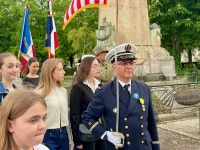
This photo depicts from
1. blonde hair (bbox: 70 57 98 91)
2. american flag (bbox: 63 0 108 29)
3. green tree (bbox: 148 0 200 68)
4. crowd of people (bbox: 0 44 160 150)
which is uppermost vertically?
green tree (bbox: 148 0 200 68)

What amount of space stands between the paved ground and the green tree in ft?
55.1

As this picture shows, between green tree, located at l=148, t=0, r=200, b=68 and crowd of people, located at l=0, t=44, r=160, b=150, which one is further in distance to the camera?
green tree, located at l=148, t=0, r=200, b=68

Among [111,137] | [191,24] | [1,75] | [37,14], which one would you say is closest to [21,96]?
[111,137]

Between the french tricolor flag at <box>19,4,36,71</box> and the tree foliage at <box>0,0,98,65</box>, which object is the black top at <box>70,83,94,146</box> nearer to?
the french tricolor flag at <box>19,4,36,71</box>

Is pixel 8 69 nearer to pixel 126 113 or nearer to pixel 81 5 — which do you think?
pixel 126 113

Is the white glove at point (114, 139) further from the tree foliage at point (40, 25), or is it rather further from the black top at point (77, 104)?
the tree foliage at point (40, 25)

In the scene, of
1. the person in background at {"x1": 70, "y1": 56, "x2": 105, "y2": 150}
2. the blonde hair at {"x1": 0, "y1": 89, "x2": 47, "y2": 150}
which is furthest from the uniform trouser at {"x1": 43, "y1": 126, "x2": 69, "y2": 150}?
the blonde hair at {"x1": 0, "y1": 89, "x2": 47, "y2": 150}

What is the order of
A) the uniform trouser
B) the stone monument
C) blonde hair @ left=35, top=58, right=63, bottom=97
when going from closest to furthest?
1. the uniform trouser
2. blonde hair @ left=35, top=58, right=63, bottom=97
3. the stone monument

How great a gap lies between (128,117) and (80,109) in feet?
3.71

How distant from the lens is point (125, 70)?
3158mm

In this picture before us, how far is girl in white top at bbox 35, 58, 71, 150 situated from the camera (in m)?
3.82

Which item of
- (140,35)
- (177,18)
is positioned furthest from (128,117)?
(177,18)

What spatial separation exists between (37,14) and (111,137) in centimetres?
2931

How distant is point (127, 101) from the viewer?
3.12m
